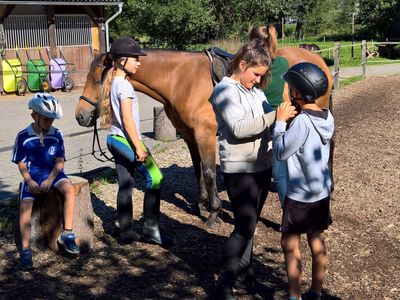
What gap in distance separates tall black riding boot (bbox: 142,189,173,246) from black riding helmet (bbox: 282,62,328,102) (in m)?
1.92

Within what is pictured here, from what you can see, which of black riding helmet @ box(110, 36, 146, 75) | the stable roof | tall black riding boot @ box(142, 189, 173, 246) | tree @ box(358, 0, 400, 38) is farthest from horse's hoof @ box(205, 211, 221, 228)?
tree @ box(358, 0, 400, 38)

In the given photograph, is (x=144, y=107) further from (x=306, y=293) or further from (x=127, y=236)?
(x=306, y=293)

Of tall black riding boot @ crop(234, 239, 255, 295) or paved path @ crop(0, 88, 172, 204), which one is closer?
tall black riding boot @ crop(234, 239, 255, 295)

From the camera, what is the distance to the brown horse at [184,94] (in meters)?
5.36

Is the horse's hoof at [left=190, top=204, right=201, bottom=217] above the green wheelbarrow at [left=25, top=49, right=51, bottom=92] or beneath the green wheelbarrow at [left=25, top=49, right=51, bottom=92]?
beneath

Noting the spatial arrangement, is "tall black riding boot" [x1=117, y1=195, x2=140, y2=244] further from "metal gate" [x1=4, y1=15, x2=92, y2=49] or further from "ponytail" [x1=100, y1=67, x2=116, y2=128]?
"metal gate" [x1=4, y1=15, x2=92, y2=49]

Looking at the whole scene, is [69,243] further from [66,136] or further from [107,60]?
[66,136]

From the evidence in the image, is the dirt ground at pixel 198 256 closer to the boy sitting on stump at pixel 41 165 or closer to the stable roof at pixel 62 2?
the boy sitting on stump at pixel 41 165

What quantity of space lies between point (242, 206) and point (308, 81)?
0.87m

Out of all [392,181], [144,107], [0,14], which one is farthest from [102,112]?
[0,14]

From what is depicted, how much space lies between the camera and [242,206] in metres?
3.69

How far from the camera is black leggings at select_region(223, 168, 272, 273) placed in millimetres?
3689

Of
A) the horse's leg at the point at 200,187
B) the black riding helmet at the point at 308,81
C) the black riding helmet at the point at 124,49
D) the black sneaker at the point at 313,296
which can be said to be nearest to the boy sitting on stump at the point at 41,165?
the black riding helmet at the point at 124,49

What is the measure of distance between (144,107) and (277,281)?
1117 cm
